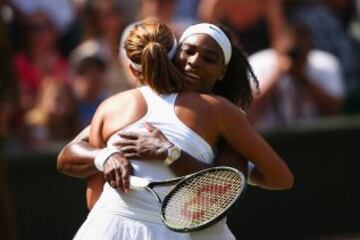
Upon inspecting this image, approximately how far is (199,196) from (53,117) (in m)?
5.39

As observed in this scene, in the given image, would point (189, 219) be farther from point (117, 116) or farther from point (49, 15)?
point (49, 15)

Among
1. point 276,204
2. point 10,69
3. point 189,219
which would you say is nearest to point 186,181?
point 189,219

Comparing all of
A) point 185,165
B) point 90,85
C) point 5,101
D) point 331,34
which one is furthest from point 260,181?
point 331,34

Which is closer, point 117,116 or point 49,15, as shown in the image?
point 117,116

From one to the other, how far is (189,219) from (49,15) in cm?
643

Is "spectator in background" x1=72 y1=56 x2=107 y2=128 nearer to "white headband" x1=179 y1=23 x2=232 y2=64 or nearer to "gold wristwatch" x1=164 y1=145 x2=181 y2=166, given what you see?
"white headband" x1=179 y1=23 x2=232 y2=64

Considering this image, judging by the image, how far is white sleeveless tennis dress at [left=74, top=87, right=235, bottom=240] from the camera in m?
5.30

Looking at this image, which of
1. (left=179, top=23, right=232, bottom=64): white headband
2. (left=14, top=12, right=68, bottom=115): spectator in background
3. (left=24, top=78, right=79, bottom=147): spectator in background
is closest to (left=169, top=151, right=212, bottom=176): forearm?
(left=179, top=23, right=232, bottom=64): white headband

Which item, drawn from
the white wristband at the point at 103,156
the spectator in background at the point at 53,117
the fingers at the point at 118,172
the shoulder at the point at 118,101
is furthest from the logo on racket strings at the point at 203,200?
Result: the spectator in background at the point at 53,117

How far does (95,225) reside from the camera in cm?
539

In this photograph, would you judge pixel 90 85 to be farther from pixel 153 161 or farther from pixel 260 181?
pixel 153 161

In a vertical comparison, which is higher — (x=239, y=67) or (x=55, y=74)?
(x=239, y=67)

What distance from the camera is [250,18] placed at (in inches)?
442

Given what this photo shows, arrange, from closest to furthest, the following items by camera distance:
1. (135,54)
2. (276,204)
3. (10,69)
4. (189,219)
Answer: (189,219) < (135,54) < (10,69) < (276,204)
